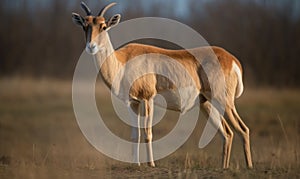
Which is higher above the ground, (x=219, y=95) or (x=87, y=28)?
(x=87, y=28)

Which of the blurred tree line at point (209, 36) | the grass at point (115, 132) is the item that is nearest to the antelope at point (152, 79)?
the grass at point (115, 132)

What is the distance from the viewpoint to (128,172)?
945 centimetres

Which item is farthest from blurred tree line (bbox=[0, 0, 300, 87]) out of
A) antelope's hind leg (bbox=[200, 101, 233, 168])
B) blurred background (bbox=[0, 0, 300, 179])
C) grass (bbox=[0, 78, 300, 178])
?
antelope's hind leg (bbox=[200, 101, 233, 168])

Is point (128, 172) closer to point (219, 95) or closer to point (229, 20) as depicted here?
point (219, 95)

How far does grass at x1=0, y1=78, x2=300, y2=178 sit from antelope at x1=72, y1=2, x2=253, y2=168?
647 mm

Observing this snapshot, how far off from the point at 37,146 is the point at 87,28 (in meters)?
6.62

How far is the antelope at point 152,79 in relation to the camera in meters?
10.3

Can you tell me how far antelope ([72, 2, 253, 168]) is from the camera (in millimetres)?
10266

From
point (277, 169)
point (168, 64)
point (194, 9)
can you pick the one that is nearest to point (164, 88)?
point (168, 64)

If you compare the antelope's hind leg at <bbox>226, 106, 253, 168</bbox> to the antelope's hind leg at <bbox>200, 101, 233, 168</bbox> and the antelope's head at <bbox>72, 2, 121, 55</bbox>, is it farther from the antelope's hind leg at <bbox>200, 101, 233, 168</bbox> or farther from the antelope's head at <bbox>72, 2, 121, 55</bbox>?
the antelope's head at <bbox>72, 2, 121, 55</bbox>

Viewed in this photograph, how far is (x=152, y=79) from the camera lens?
35.0 ft

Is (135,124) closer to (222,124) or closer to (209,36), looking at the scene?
(222,124)

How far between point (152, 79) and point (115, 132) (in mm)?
6949

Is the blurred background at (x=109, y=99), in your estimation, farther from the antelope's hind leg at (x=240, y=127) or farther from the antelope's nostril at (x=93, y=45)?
the antelope's nostril at (x=93, y=45)
